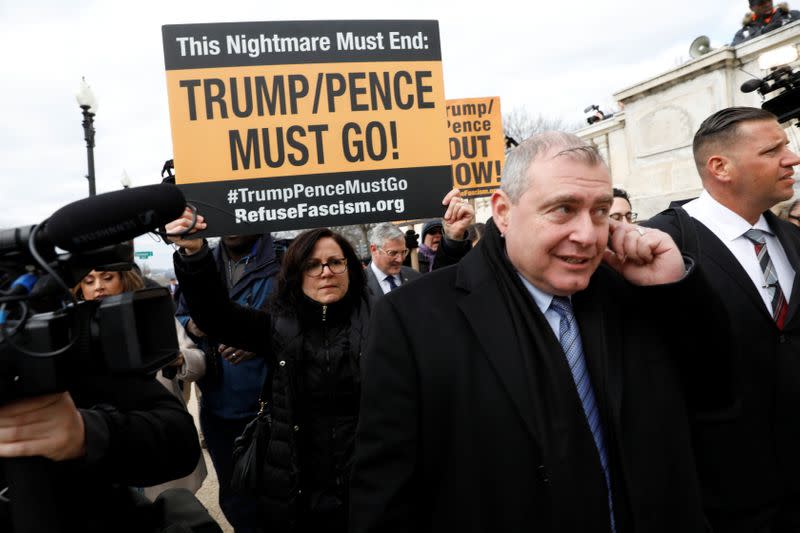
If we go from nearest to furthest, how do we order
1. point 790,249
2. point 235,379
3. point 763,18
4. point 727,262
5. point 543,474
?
1. point 543,474
2. point 727,262
3. point 790,249
4. point 235,379
5. point 763,18

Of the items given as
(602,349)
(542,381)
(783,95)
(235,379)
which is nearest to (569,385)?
(542,381)

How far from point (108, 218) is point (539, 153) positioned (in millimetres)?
1185

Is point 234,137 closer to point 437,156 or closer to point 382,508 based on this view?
point 437,156

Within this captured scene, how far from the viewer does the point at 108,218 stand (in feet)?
3.15

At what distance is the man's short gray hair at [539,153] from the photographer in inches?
63.1

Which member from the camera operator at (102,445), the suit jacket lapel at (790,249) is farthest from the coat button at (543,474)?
the suit jacket lapel at (790,249)

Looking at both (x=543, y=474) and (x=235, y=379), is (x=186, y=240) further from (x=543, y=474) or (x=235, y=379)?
(x=543, y=474)

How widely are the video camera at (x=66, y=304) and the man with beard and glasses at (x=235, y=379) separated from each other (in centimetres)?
221

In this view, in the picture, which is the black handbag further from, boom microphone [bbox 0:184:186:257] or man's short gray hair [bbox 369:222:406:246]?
man's short gray hair [bbox 369:222:406:246]

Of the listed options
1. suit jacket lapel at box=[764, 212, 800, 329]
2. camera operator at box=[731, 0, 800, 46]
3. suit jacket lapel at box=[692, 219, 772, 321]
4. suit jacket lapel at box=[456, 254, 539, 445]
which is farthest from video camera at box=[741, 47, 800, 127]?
camera operator at box=[731, 0, 800, 46]

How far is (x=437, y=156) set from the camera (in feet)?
9.72

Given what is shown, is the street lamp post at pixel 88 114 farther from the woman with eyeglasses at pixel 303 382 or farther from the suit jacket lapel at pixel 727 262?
the suit jacket lapel at pixel 727 262

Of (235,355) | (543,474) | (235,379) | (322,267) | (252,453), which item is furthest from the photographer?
(235,379)

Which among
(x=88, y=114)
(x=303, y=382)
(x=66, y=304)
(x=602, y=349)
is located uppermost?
(x=88, y=114)
